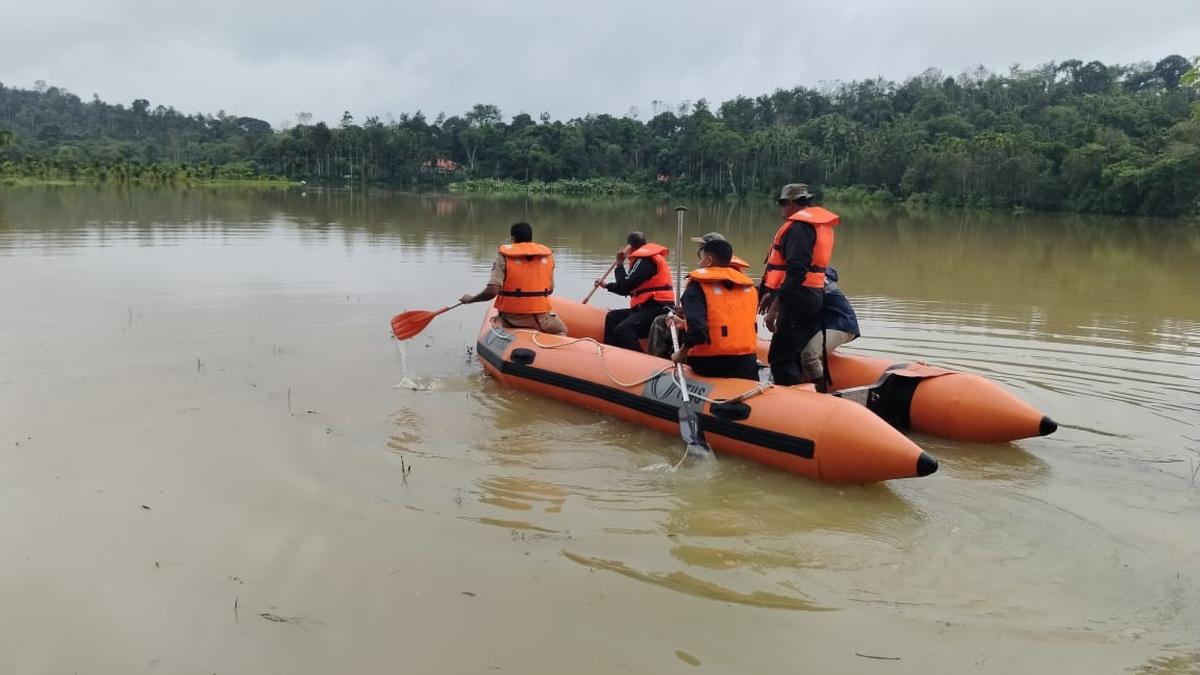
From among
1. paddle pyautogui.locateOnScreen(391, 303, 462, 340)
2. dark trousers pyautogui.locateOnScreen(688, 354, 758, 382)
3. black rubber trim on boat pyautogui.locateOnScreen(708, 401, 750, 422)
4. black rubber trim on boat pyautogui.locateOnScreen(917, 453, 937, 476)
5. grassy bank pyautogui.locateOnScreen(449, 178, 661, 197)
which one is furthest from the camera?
grassy bank pyautogui.locateOnScreen(449, 178, 661, 197)

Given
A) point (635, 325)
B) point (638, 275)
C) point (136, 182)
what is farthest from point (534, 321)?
point (136, 182)

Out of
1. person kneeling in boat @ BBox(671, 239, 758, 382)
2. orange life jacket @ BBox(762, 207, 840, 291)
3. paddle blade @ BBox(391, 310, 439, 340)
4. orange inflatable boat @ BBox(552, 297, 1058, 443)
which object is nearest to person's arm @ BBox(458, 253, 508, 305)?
paddle blade @ BBox(391, 310, 439, 340)

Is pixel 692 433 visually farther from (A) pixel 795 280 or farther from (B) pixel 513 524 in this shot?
(B) pixel 513 524

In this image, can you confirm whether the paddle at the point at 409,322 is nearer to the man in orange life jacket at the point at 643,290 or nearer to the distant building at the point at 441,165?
the man in orange life jacket at the point at 643,290

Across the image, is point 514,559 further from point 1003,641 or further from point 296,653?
point 1003,641

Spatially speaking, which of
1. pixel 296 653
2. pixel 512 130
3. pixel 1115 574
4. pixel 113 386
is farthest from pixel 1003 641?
pixel 512 130

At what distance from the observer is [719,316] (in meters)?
5.23

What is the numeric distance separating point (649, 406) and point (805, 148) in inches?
2342

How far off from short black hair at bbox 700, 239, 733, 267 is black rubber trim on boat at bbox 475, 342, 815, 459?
94 centimetres

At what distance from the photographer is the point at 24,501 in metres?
4.17

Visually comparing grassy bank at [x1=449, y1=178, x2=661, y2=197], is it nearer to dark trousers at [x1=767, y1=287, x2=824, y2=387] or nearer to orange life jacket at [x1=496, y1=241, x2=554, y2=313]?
orange life jacket at [x1=496, y1=241, x2=554, y2=313]

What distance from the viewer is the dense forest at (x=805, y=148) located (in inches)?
1607

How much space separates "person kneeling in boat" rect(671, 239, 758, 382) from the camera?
16.9 feet

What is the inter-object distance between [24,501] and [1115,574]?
197 inches
